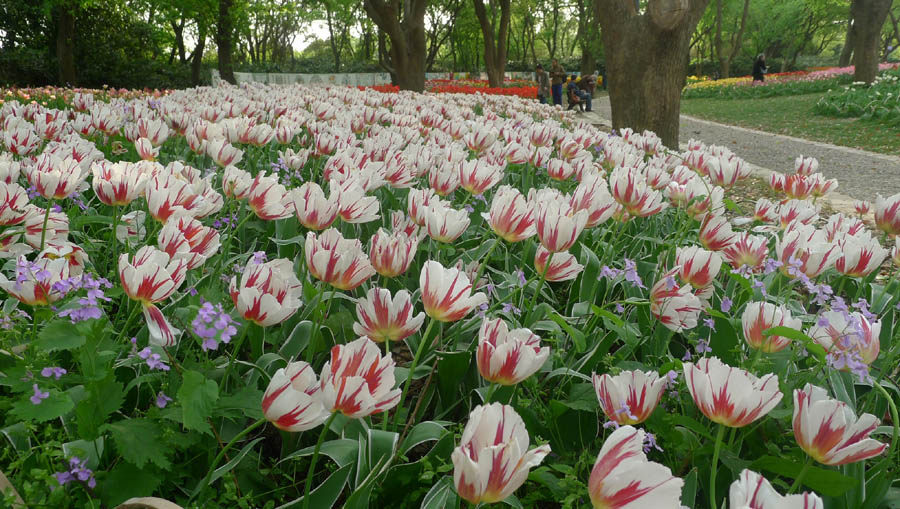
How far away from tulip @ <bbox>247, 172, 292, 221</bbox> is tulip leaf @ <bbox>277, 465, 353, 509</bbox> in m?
0.81

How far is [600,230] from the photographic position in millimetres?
2479

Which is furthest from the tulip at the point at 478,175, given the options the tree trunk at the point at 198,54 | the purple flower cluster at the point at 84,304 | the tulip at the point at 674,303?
the tree trunk at the point at 198,54

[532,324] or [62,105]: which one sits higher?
[62,105]

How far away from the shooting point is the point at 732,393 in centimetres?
95

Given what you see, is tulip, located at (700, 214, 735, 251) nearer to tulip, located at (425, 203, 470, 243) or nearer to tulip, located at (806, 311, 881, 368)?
tulip, located at (806, 311, 881, 368)

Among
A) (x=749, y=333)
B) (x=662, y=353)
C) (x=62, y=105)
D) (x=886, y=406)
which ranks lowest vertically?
(x=886, y=406)

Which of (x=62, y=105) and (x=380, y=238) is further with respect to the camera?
(x=62, y=105)

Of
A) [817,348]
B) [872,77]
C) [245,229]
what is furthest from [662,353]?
[872,77]

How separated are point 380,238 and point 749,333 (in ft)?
2.78

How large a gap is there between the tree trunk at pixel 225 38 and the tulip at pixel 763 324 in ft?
72.6

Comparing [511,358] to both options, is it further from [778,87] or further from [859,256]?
[778,87]

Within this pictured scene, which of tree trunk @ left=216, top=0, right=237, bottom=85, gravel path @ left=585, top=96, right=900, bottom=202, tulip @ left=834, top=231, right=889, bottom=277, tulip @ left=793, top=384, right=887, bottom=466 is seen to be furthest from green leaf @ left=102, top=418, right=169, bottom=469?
tree trunk @ left=216, top=0, right=237, bottom=85

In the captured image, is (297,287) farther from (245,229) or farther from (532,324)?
(245,229)

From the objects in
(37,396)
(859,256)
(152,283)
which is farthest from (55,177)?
(859,256)
